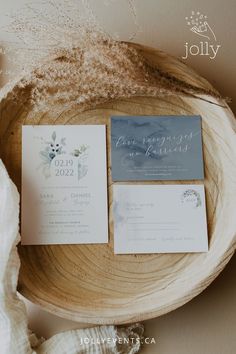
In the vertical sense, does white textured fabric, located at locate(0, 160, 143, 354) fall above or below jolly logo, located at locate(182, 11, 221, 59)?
below

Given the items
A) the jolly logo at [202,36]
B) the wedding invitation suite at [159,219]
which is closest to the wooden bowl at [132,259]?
the wedding invitation suite at [159,219]

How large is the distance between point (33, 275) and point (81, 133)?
0.25m

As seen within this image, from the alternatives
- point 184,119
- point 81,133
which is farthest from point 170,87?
point 81,133

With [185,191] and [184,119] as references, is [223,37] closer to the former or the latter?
[184,119]

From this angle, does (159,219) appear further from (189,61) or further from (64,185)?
(189,61)

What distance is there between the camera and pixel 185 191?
743 mm

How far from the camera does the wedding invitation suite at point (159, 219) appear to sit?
722 mm

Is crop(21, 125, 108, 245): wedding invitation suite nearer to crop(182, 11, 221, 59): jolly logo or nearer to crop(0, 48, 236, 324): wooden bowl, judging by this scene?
crop(0, 48, 236, 324): wooden bowl

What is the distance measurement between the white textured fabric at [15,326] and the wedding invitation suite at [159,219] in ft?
0.48

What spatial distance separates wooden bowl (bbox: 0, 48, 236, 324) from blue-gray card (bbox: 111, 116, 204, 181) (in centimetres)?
2

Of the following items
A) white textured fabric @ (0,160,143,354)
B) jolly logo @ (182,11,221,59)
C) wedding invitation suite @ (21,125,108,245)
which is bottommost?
white textured fabric @ (0,160,143,354)

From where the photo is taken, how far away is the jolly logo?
849mm

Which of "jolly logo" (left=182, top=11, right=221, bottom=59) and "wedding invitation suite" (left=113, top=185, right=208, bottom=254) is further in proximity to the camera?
"jolly logo" (left=182, top=11, right=221, bottom=59)

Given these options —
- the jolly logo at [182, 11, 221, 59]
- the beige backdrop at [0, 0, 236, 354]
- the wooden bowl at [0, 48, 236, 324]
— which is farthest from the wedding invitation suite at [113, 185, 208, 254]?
the jolly logo at [182, 11, 221, 59]
